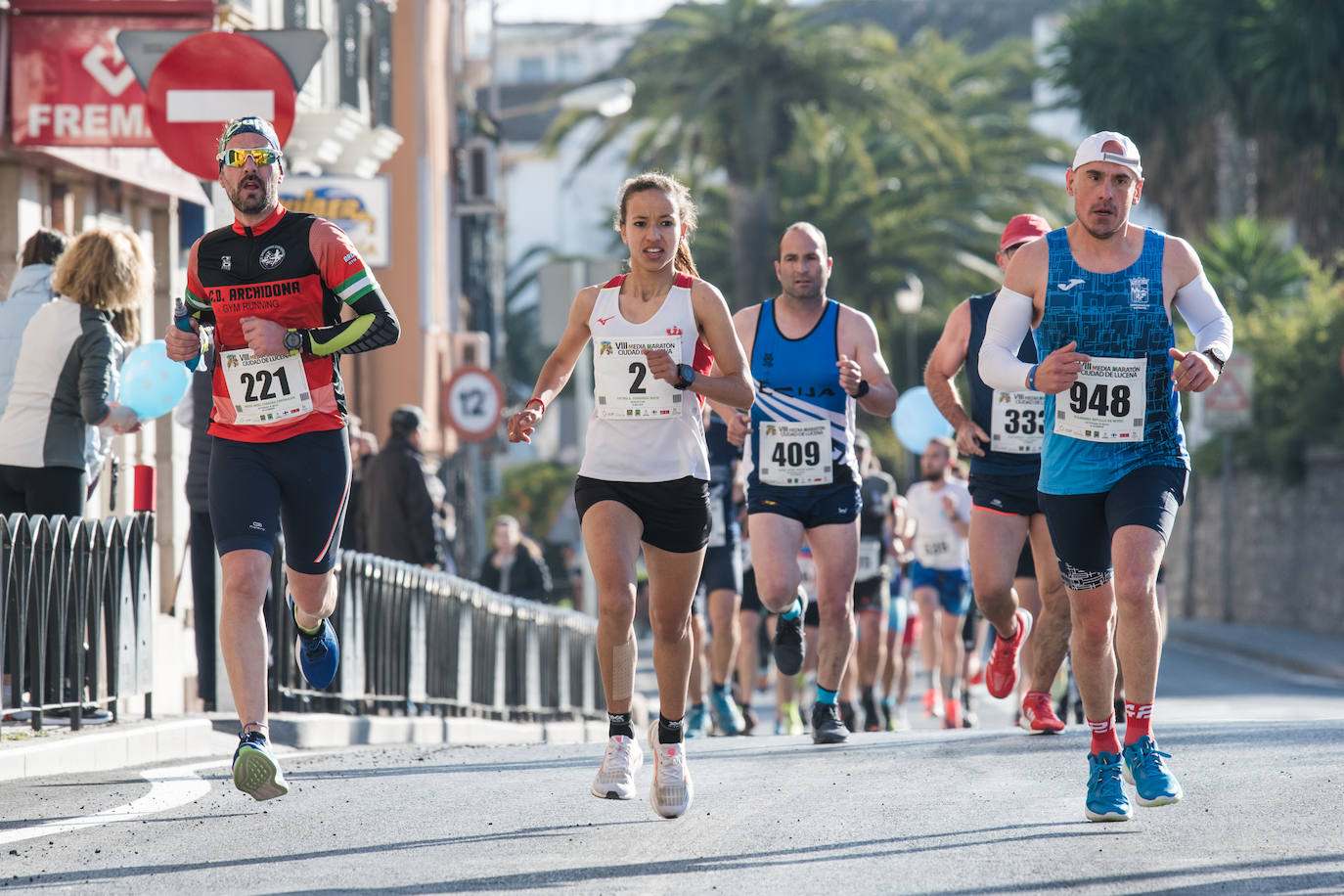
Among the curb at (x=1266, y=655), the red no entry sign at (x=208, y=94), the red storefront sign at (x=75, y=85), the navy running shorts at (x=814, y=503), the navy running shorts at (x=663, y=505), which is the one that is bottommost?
the curb at (x=1266, y=655)

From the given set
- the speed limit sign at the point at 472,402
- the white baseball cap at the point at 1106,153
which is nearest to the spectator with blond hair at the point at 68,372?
the white baseball cap at the point at 1106,153

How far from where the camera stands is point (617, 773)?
24.3 ft

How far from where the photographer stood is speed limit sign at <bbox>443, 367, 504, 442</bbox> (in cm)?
2578

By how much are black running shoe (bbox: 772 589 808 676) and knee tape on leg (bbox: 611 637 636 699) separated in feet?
10.2

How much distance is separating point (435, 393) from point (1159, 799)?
30.7 m

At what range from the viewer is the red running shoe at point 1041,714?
1016 centimetres

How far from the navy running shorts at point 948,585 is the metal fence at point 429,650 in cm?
258

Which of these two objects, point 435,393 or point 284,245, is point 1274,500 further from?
point 284,245

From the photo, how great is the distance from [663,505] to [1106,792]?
64.5 inches

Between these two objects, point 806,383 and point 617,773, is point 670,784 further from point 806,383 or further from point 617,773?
point 806,383

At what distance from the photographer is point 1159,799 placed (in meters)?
6.97

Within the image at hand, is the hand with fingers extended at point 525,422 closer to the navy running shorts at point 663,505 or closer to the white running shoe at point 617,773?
the navy running shorts at point 663,505

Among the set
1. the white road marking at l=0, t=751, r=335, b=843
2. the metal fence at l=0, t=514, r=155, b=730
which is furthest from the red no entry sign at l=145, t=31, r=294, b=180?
the white road marking at l=0, t=751, r=335, b=843

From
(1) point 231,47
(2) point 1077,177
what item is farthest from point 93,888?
(1) point 231,47
